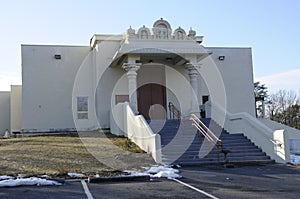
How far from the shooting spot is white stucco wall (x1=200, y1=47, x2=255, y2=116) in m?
25.8

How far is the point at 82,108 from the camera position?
23.8 metres

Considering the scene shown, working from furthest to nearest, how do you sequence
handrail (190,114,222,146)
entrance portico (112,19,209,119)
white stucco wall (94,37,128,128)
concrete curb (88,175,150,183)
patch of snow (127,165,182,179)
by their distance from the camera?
1. white stucco wall (94,37,128,128)
2. entrance portico (112,19,209,119)
3. handrail (190,114,222,146)
4. patch of snow (127,165,182,179)
5. concrete curb (88,175,150,183)

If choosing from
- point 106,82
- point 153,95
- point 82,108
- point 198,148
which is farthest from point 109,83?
point 198,148

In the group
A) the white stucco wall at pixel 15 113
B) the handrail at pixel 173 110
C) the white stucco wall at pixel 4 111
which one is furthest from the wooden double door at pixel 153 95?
the white stucco wall at pixel 4 111

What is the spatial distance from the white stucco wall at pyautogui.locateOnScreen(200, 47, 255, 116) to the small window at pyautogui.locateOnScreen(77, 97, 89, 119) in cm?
878

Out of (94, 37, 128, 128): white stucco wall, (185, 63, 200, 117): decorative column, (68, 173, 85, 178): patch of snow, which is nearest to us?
(68, 173, 85, 178): patch of snow

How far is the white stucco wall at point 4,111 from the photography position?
30.1 metres

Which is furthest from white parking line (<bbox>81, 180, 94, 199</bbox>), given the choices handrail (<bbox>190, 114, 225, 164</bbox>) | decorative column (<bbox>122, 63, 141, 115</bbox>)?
decorative column (<bbox>122, 63, 141, 115</bbox>)

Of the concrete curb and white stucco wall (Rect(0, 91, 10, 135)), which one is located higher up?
white stucco wall (Rect(0, 91, 10, 135))

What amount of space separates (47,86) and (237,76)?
12.6 m

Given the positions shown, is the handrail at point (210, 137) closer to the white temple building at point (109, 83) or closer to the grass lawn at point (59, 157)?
the grass lawn at point (59, 157)

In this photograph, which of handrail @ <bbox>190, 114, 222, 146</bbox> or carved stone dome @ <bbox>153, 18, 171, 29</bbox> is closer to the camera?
handrail @ <bbox>190, 114, 222, 146</bbox>

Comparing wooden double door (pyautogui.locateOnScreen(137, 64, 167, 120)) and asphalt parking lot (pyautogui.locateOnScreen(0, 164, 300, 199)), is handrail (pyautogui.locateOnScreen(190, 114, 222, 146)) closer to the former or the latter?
asphalt parking lot (pyautogui.locateOnScreen(0, 164, 300, 199))

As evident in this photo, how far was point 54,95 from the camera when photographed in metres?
23.9
